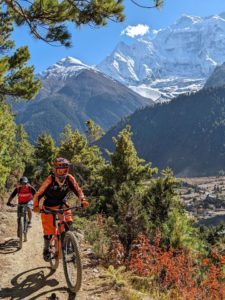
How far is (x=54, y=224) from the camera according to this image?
29.4ft

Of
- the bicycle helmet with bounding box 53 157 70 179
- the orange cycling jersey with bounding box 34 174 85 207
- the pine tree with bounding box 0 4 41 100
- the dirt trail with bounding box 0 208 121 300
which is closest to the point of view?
the dirt trail with bounding box 0 208 121 300

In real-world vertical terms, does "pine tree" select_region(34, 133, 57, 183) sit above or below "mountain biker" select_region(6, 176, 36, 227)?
above

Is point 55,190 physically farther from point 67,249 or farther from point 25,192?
point 25,192

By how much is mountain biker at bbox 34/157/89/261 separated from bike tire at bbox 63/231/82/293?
1.56ft

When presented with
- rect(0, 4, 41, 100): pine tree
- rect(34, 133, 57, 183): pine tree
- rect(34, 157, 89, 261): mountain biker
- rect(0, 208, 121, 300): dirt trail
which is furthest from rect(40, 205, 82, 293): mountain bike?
rect(34, 133, 57, 183): pine tree

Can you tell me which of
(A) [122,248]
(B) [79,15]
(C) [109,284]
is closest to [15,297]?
(C) [109,284]

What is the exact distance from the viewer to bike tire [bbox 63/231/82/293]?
774 centimetres

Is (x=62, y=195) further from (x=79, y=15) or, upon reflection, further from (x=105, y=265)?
(x=79, y=15)

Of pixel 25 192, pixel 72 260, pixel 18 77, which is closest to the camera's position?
pixel 72 260

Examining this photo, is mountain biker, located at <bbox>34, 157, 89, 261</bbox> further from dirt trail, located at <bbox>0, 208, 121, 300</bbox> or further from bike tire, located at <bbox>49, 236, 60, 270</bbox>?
dirt trail, located at <bbox>0, 208, 121, 300</bbox>

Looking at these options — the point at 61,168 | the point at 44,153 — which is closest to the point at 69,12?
the point at 61,168

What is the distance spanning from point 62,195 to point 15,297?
7.24 ft

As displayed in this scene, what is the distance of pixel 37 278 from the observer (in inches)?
363

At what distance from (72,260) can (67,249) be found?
347 mm
